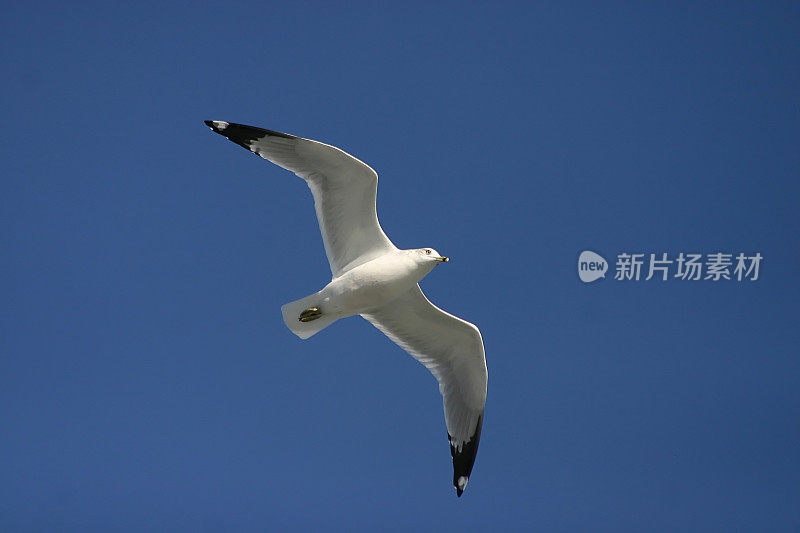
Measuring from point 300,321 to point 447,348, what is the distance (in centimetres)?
137

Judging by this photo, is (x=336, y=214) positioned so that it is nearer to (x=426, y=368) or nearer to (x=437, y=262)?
(x=437, y=262)

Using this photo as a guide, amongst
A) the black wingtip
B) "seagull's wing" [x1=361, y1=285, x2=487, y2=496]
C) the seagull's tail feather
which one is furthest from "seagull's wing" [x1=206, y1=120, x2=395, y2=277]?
the black wingtip

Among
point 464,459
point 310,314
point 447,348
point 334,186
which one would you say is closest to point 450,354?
point 447,348

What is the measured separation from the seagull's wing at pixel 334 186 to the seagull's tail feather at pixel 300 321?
0.36m

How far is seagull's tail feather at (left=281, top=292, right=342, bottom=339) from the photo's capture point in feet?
29.7

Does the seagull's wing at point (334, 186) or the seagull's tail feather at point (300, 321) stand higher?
the seagull's wing at point (334, 186)

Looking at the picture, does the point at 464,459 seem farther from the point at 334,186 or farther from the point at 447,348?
the point at 334,186

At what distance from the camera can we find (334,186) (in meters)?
9.05

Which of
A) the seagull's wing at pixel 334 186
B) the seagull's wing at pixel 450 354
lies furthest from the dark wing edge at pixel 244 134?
the seagull's wing at pixel 450 354

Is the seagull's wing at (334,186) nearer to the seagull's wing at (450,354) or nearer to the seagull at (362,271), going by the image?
the seagull at (362,271)

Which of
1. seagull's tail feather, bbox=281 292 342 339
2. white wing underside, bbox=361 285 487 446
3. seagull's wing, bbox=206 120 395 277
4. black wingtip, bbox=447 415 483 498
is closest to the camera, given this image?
seagull's wing, bbox=206 120 395 277

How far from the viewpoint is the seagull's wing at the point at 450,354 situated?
959cm

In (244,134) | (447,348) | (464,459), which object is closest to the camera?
(244,134)

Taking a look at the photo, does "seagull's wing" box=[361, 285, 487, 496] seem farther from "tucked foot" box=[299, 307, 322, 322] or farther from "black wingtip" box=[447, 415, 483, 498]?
"tucked foot" box=[299, 307, 322, 322]
